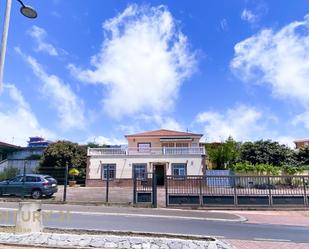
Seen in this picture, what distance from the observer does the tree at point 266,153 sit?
44188 mm

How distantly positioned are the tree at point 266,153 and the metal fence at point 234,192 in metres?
26.1

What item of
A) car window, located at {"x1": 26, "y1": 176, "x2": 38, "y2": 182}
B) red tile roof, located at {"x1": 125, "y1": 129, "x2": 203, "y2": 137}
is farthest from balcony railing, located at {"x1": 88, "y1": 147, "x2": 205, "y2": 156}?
car window, located at {"x1": 26, "y1": 176, "x2": 38, "y2": 182}

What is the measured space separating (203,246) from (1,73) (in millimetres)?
6315

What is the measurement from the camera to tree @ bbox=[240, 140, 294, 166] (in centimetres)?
4419

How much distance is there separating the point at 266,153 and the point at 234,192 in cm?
2803

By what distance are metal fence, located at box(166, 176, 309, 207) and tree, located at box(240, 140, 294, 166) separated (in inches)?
1029

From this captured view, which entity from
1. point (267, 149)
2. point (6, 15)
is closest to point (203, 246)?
point (6, 15)

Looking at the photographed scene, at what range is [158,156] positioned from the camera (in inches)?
1433

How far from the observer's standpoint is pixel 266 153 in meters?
44.2

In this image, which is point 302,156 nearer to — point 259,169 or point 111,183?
point 259,169

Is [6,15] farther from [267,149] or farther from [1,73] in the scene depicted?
[267,149]

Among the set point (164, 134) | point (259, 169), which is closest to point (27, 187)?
point (259, 169)

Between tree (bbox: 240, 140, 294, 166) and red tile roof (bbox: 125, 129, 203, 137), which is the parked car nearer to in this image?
red tile roof (bbox: 125, 129, 203, 137)

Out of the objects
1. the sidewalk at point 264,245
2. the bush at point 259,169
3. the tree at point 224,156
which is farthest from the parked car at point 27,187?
the tree at point 224,156
